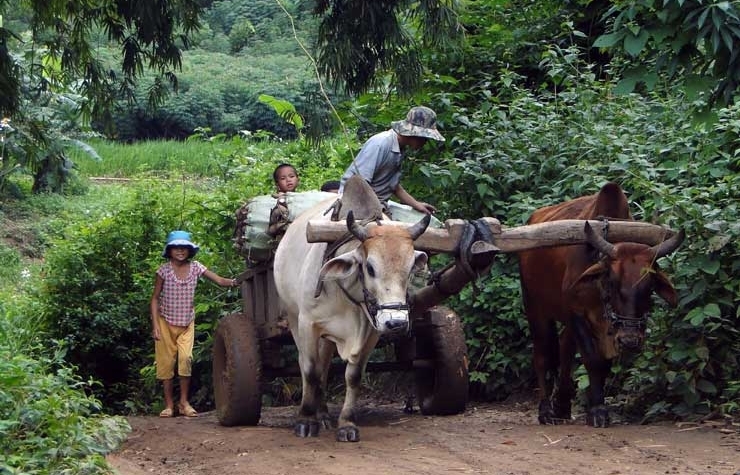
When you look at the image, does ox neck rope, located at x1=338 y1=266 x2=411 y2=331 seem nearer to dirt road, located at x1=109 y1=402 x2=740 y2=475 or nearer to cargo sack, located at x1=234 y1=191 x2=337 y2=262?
dirt road, located at x1=109 y1=402 x2=740 y2=475

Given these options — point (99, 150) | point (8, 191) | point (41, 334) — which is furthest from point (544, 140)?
point (99, 150)

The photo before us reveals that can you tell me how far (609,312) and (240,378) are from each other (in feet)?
7.81

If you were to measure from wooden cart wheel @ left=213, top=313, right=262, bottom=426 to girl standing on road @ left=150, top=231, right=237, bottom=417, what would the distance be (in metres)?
1.23

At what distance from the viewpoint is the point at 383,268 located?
6012 millimetres

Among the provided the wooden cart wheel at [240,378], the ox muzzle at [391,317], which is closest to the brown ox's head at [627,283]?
the ox muzzle at [391,317]

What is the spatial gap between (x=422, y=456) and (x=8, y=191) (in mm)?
14471

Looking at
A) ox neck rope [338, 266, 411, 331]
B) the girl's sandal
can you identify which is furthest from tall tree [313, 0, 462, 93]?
the girl's sandal

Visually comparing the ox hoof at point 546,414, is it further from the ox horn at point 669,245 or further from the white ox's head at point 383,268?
the white ox's head at point 383,268

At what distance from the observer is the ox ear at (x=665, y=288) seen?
654cm

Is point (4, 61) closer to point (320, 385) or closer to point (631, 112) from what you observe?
point (320, 385)

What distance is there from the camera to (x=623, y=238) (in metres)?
6.63

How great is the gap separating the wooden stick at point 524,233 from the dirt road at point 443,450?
3.63 ft

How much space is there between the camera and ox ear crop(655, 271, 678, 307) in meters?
6.54

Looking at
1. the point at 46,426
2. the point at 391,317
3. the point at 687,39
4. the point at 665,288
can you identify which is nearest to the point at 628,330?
the point at 665,288
